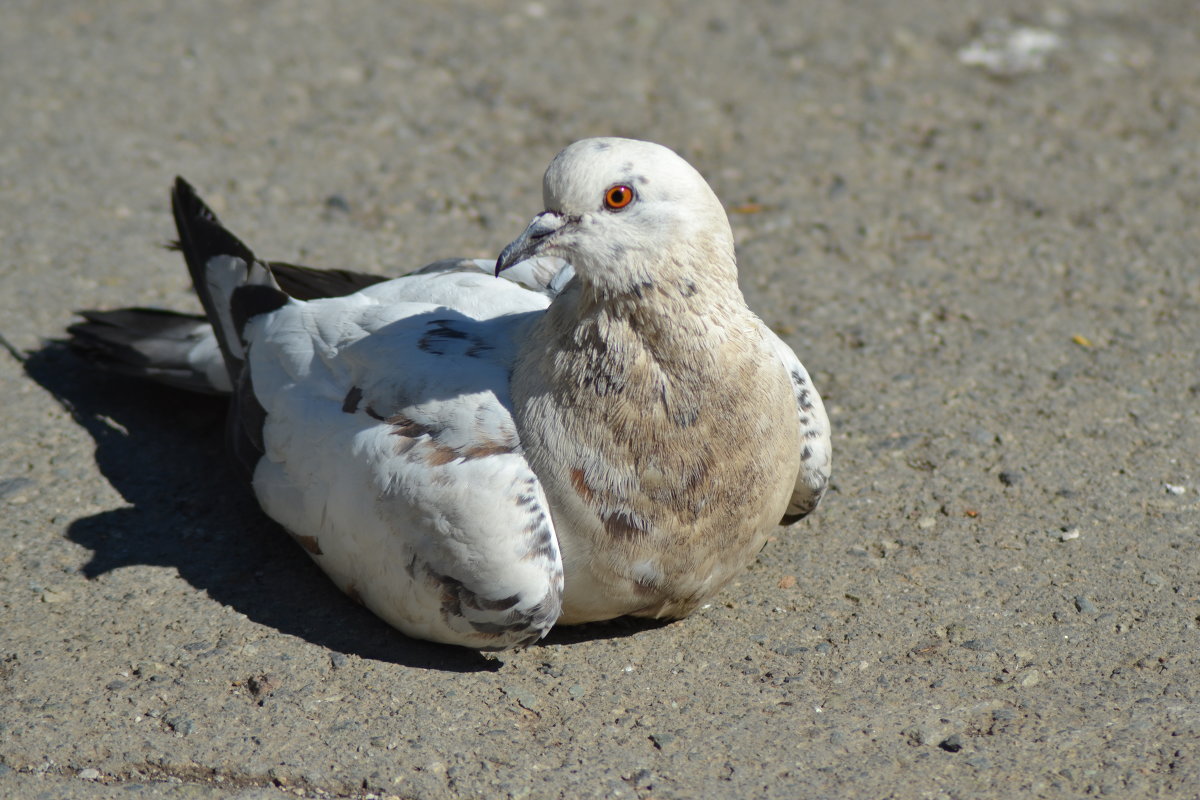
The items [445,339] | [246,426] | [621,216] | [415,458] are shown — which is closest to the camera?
[621,216]

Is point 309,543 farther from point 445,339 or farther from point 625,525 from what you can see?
point 625,525

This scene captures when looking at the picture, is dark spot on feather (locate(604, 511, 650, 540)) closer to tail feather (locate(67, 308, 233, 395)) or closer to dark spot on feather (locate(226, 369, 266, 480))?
dark spot on feather (locate(226, 369, 266, 480))

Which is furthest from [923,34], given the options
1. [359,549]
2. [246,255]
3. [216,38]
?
[359,549]

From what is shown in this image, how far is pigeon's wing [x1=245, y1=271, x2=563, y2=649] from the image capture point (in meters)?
3.46

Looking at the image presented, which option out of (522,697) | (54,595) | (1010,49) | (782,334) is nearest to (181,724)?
(54,595)

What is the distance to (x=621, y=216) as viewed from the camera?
3303 millimetres

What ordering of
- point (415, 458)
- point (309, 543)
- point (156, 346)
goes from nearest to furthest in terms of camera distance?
point (415, 458) → point (309, 543) → point (156, 346)

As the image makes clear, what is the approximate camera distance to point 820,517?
174 inches

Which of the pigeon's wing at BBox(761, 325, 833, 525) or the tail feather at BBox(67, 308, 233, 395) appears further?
the tail feather at BBox(67, 308, 233, 395)

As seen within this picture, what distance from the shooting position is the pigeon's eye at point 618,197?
130 inches

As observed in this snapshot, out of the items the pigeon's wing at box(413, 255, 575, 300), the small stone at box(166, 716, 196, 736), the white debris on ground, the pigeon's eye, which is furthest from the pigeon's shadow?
the white debris on ground

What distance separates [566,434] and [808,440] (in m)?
0.90

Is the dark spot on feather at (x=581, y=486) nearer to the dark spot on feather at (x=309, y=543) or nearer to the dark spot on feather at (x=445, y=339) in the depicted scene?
the dark spot on feather at (x=445, y=339)

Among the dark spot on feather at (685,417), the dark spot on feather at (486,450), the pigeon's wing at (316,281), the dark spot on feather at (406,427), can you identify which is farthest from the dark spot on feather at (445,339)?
the pigeon's wing at (316,281)
